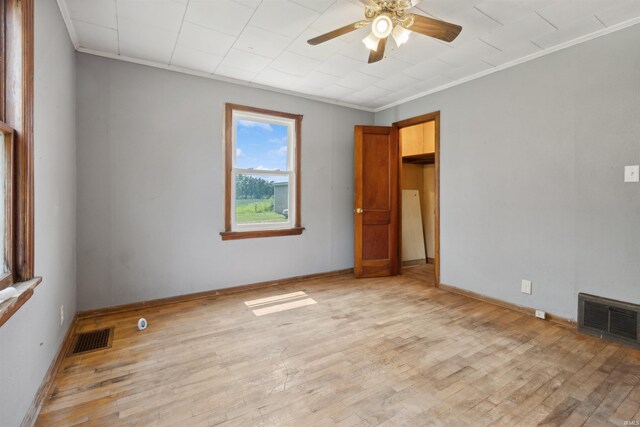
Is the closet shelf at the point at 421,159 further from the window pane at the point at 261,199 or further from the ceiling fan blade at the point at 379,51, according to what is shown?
the ceiling fan blade at the point at 379,51

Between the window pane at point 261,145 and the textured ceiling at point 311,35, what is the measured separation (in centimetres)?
58

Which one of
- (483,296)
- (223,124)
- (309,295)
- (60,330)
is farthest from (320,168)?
(60,330)

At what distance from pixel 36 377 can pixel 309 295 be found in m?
2.50

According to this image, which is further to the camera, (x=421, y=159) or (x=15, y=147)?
(x=421, y=159)

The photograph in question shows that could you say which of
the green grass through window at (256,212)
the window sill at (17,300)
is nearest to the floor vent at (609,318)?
the green grass through window at (256,212)

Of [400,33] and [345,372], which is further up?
[400,33]

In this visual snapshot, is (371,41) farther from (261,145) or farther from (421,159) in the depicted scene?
(421,159)

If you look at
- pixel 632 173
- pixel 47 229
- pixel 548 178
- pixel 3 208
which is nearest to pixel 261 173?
pixel 47 229

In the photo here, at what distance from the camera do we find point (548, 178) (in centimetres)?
296

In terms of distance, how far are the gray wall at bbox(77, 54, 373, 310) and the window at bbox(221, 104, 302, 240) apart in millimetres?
120

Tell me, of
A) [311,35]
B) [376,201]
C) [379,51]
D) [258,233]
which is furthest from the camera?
[376,201]

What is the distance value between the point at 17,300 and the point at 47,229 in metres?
0.85

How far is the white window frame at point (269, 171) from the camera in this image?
380 centimetres

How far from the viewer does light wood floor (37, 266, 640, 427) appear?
166 cm
